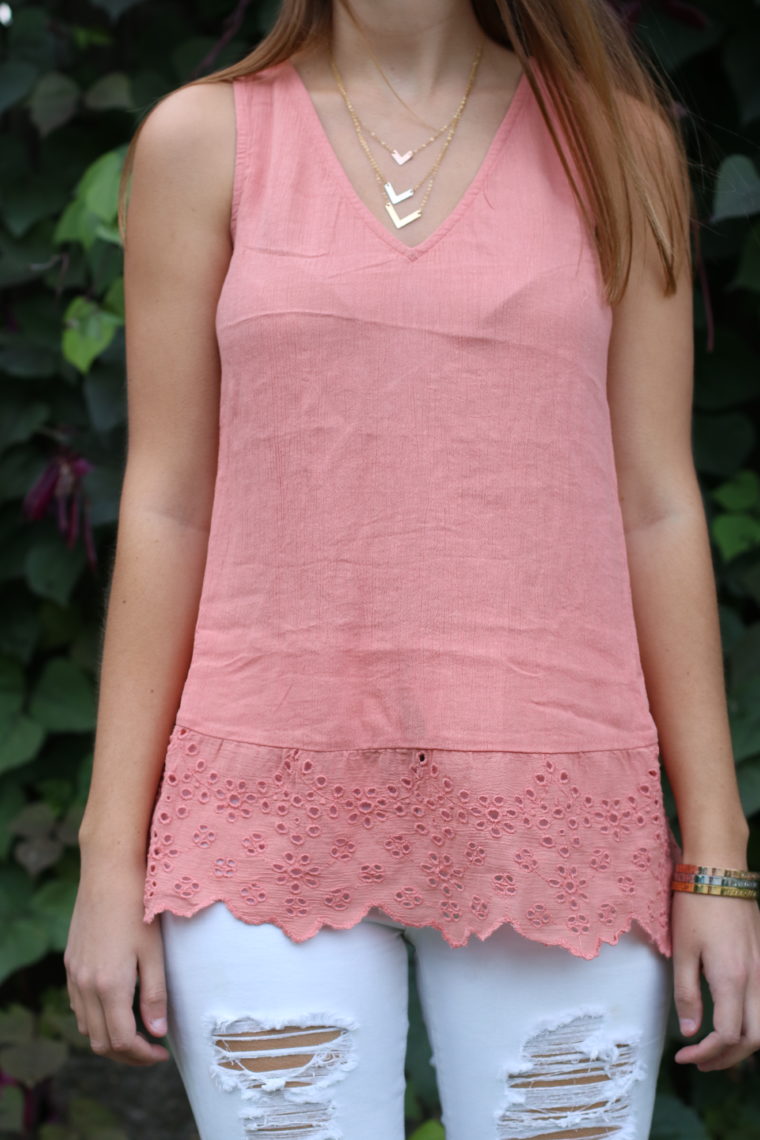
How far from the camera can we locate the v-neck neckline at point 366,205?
1.07 meters

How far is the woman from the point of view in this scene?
3.36ft

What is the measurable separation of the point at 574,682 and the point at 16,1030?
142 cm

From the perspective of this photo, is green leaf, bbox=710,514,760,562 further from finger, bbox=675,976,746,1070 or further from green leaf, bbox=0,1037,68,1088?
green leaf, bbox=0,1037,68,1088

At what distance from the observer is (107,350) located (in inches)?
69.9

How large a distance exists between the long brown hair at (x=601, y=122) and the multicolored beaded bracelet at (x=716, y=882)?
1.71 feet

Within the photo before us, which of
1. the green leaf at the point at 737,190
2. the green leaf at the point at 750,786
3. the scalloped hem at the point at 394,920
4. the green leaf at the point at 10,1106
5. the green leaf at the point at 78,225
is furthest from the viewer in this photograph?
the green leaf at the point at 10,1106

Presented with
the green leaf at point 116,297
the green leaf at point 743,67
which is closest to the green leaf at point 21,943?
the green leaf at point 116,297

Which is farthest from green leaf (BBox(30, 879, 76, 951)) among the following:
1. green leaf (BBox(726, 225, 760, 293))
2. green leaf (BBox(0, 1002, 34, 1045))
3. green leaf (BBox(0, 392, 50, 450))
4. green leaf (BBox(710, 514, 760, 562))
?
green leaf (BBox(726, 225, 760, 293))

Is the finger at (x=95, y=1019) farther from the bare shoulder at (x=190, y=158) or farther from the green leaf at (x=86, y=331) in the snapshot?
the green leaf at (x=86, y=331)

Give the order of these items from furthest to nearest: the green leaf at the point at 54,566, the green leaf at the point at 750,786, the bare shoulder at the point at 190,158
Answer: the green leaf at the point at 54,566, the green leaf at the point at 750,786, the bare shoulder at the point at 190,158

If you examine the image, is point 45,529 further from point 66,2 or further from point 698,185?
point 698,185

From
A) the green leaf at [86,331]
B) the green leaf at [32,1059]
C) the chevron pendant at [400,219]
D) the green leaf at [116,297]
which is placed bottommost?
the green leaf at [32,1059]

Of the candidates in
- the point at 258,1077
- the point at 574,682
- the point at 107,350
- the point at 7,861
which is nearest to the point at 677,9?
the point at 107,350

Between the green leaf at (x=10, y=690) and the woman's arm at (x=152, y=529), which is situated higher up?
the woman's arm at (x=152, y=529)
